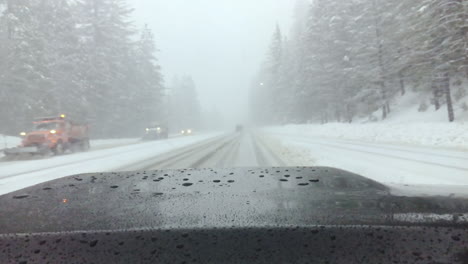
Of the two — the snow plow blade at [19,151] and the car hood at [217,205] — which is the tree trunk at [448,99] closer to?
the car hood at [217,205]

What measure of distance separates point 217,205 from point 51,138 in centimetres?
2001

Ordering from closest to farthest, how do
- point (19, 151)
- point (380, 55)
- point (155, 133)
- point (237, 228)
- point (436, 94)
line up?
point (237, 228)
point (19, 151)
point (436, 94)
point (380, 55)
point (155, 133)

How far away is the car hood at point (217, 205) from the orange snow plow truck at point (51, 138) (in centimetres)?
1723

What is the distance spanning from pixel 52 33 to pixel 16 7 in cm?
379

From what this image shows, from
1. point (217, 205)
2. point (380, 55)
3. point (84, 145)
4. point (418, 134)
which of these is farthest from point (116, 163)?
point (380, 55)

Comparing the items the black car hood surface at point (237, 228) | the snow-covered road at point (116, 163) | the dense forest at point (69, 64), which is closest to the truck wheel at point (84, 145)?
the snow-covered road at point (116, 163)

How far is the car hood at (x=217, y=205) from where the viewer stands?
1.69 meters

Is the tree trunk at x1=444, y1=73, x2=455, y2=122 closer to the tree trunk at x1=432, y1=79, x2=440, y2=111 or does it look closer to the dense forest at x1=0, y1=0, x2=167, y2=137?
the tree trunk at x1=432, y1=79, x2=440, y2=111

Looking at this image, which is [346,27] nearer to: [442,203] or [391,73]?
[391,73]

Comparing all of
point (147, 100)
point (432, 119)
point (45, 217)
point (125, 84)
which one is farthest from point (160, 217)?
point (147, 100)

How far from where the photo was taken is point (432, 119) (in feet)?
76.8

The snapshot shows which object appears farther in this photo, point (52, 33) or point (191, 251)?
point (52, 33)

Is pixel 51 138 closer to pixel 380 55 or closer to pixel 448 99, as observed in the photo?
pixel 448 99

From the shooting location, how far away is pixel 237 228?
5.17ft
